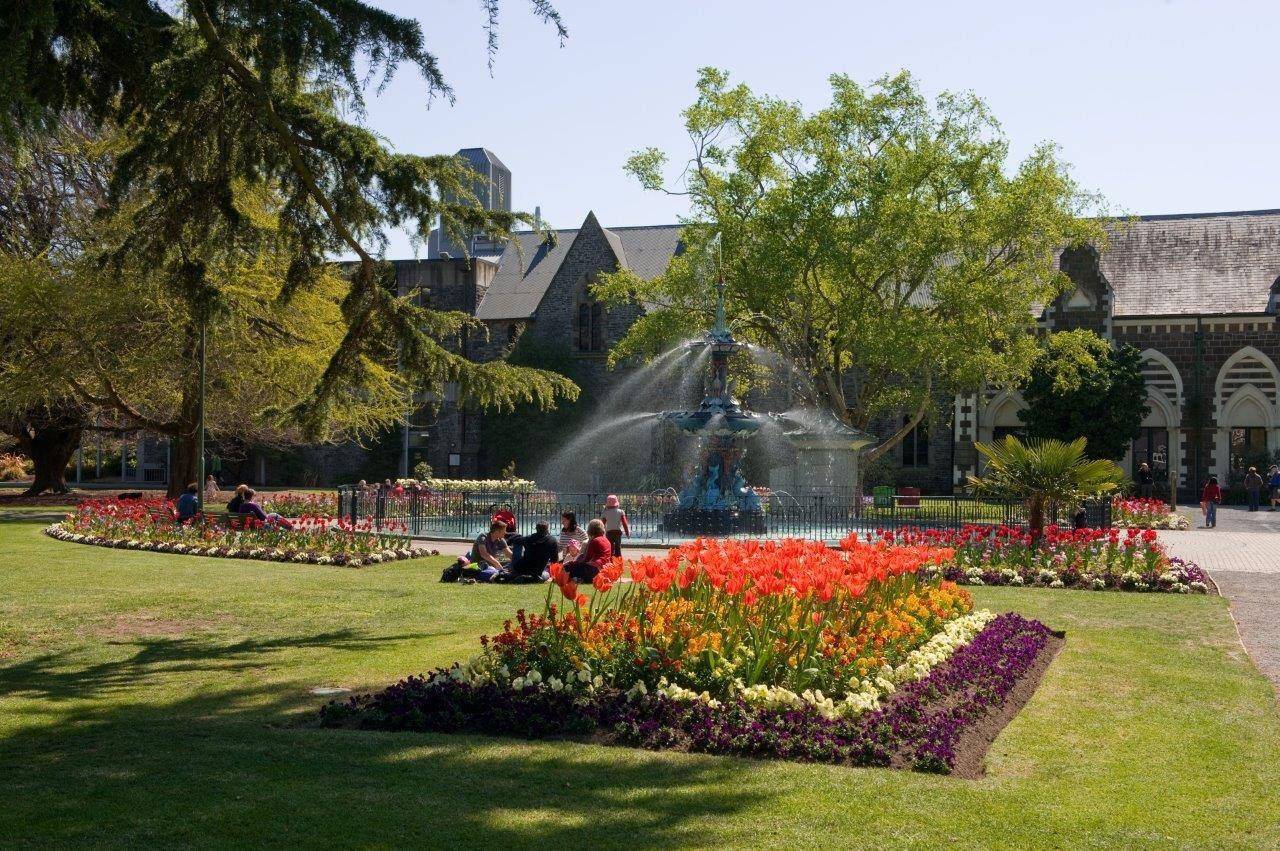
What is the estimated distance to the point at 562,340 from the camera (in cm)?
5656

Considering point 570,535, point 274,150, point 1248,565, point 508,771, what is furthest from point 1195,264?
point 508,771

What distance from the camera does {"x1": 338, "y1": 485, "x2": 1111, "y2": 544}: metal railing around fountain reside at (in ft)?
86.2

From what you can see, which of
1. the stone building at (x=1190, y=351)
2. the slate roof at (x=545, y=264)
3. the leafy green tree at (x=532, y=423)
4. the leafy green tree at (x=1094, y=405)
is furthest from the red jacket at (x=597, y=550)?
the slate roof at (x=545, y=264)

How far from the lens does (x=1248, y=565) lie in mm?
21969

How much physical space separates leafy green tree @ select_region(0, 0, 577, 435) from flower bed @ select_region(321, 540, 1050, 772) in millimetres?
4323

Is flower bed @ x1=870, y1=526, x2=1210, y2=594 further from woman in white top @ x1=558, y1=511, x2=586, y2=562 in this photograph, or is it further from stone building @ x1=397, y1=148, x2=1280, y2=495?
stone building @ x1=397, y1=148, x2=1280, y2=495

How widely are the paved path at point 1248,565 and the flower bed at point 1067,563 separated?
2.91 feet

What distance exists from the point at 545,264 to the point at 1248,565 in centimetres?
4289

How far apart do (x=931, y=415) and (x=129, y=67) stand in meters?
33.5

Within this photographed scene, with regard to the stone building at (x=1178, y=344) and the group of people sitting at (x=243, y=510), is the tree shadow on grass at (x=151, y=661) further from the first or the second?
the stone building at (x=1178, y=344)

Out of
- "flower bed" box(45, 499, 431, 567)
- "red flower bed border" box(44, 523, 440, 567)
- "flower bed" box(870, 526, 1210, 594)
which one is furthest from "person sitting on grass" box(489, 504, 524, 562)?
"flower bed" box(870, 526, 1210, 594)

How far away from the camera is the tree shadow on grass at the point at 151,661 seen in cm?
1027

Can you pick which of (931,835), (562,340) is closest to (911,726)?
(931,835)

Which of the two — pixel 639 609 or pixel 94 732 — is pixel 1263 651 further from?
pixel 94 732
